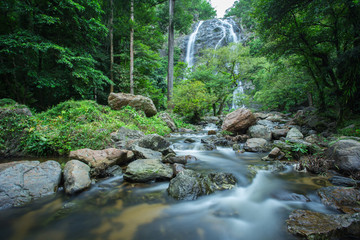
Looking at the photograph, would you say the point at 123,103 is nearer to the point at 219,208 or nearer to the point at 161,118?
the point at 161,118

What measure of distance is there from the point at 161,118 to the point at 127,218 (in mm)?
8769

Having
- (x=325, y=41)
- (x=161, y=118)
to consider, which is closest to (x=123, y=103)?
(x=161, y=118)

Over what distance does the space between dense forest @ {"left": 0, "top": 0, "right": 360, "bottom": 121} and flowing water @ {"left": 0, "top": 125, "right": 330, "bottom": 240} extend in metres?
5.89

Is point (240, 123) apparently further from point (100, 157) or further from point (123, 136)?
point (100, 157)

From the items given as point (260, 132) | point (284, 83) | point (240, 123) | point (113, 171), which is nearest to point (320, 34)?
point (260, 132)

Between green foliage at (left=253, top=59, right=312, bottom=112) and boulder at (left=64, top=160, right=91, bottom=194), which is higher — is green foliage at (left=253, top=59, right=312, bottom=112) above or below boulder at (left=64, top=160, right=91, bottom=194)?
above

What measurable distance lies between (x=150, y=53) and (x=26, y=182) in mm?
13317

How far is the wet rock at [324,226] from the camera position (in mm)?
1784

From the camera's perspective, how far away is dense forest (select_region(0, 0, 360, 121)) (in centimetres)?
639

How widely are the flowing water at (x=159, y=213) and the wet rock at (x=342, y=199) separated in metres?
0.14

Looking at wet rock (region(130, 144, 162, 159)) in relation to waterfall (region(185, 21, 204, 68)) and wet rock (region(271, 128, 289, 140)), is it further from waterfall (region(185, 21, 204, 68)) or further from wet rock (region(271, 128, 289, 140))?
waterfall (region(185, 21, 204, 68))

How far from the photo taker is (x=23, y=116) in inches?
198

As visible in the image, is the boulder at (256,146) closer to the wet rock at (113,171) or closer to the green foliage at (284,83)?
the wet rock at (113,171)

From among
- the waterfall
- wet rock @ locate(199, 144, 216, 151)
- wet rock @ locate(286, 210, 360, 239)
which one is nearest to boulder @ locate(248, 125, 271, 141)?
wet rock @ locate(199, 144, 216, 151)
